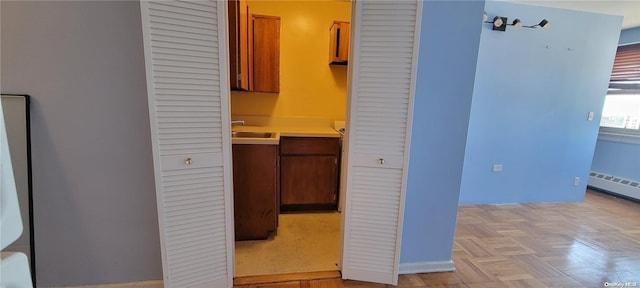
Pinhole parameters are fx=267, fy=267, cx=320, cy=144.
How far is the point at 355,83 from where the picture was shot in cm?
158

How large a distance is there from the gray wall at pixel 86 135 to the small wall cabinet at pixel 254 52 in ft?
3.09

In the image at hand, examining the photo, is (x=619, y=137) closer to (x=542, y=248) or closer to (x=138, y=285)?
(x=542, y=248)

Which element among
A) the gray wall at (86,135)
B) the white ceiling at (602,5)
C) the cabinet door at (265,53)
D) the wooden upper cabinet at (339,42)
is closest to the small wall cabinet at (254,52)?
the cabinet door at (265,53)

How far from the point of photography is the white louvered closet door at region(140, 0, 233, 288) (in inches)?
52.4

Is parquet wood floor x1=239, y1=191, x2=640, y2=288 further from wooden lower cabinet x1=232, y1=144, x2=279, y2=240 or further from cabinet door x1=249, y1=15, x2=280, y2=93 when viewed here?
cabinet door x1=249, y1=15, x2=280, y2=93

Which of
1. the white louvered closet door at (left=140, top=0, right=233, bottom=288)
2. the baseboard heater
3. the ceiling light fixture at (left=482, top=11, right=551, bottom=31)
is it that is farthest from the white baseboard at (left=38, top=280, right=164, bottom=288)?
the baseboard heater

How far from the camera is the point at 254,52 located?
2777 millimetres

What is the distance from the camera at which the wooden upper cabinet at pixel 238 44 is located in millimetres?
2152

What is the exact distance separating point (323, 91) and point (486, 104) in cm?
189

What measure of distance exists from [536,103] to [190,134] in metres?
3.73

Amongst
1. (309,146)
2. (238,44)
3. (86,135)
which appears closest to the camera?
(86,135)

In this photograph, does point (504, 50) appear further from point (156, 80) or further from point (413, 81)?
point (156, 80)

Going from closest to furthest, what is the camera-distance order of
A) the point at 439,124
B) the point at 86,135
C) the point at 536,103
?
the point at 86,135 → the point at 439,124 → the point at 536,103

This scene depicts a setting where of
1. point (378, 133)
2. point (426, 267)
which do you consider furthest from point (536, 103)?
point (378, 133)
